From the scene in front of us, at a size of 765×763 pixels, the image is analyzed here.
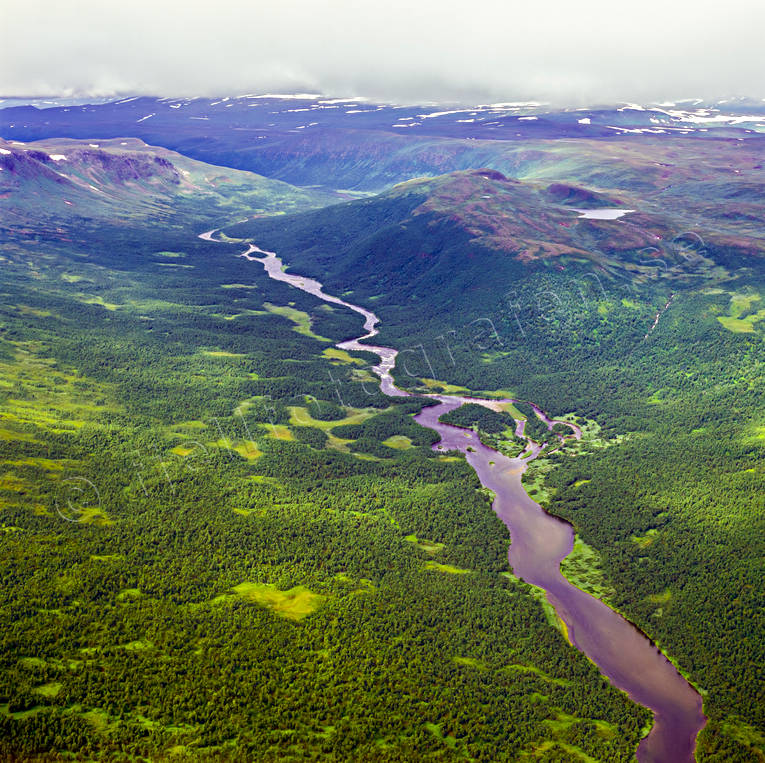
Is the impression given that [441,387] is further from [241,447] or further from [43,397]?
[43,397]

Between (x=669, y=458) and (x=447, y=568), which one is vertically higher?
(x=669, y=458)

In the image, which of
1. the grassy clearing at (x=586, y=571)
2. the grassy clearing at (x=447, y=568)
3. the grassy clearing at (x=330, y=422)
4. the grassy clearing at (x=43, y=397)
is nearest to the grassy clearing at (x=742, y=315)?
the grassy clearing at (x=330, y=422)

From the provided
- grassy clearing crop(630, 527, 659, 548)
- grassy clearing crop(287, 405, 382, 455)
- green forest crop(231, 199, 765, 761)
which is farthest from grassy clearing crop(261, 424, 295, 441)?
grassy clearing crop(630, 527, 659, 548)

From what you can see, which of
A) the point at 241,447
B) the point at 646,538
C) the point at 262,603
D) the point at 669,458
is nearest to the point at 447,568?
the point at 262,603

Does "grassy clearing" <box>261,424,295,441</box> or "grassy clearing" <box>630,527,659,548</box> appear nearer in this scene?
"grassy clearing" <box>630,527,659,548</box>

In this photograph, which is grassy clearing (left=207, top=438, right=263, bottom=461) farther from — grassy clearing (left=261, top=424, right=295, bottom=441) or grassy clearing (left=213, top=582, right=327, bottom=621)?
grassy clearing (left=213, top=582, right=327, bottom=621)

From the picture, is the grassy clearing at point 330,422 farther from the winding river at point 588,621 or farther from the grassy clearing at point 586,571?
the grassy clearing at point 586,571
